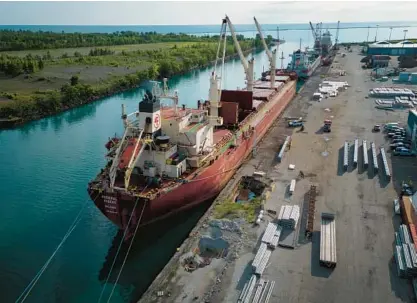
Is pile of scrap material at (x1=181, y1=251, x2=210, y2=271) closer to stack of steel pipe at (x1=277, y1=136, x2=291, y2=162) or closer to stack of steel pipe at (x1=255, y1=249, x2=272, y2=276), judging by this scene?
stack of steel pipe at (x1=255, y1=249, x2=272, y2=276)

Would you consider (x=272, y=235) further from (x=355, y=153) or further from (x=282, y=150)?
(x=355, y=153)

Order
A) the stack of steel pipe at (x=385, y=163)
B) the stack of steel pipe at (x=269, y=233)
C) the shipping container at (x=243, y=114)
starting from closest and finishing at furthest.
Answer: the stack of steel pipe at (x=269, y=233)
the stack of steel pipe at (x=385, y=163)
the shipping container at (x=243, y=114)

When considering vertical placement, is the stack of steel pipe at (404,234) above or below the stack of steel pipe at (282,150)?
below

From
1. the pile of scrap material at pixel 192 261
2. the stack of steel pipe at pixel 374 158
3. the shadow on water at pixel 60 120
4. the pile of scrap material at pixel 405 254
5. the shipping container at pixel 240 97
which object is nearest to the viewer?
the pile of scrap material at pixel 405 254

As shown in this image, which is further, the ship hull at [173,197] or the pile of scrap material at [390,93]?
the pile of scrap material at [390,93]

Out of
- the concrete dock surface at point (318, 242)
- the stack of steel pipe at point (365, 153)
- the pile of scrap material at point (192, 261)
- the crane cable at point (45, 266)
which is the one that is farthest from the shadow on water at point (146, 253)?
the stack of steel pipe at point (365, 153)

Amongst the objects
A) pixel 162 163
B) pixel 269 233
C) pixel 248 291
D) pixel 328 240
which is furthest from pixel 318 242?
pixel 162 163

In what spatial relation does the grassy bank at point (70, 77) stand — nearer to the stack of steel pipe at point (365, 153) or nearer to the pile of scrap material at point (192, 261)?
the pile of scrap material at point (192, 261)

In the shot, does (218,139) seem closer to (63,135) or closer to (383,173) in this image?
(383,173)
